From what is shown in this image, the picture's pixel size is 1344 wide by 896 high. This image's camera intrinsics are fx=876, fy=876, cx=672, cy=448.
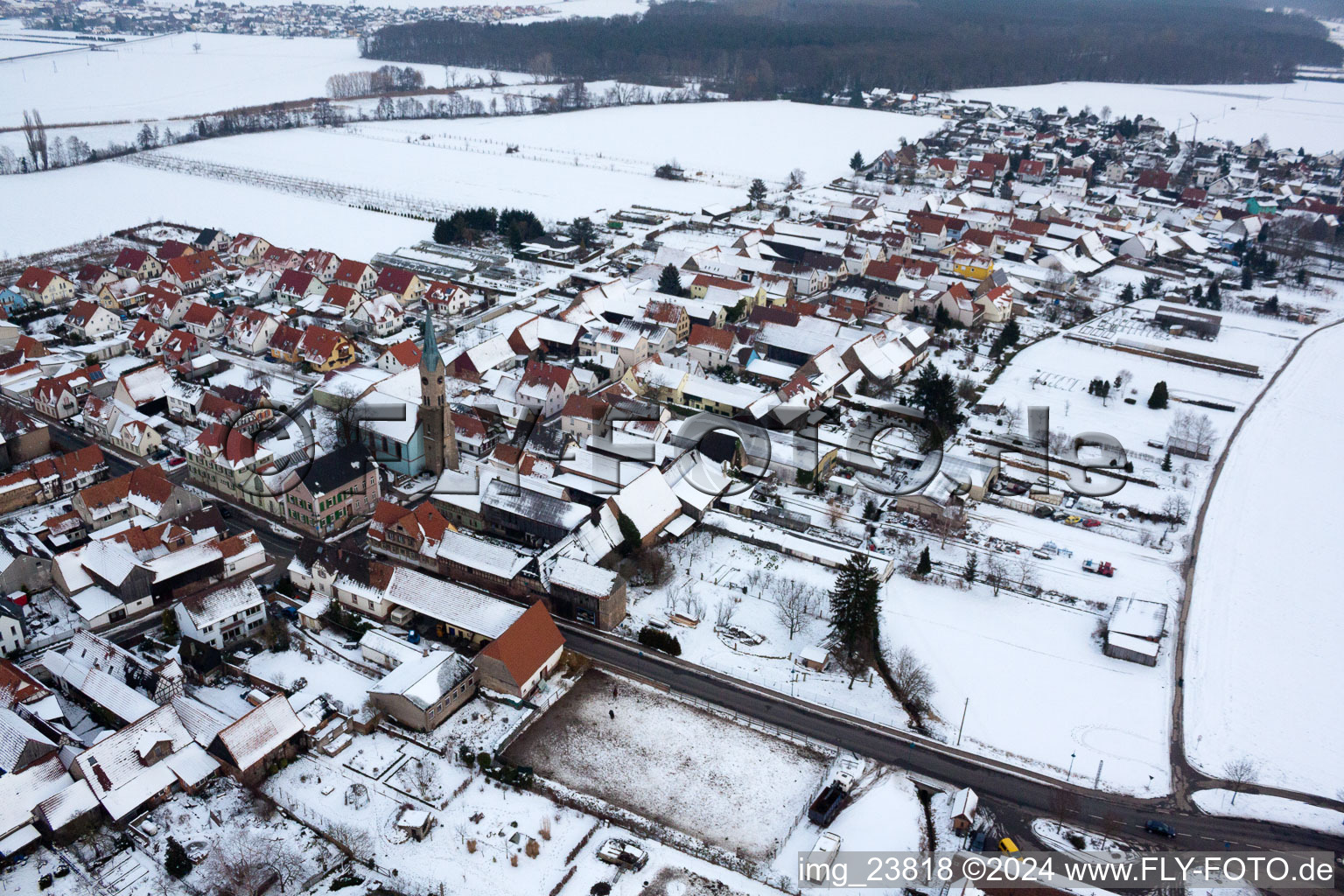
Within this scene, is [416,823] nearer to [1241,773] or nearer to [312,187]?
[1241,773]

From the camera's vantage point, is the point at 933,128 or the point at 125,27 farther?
the point at 125,27

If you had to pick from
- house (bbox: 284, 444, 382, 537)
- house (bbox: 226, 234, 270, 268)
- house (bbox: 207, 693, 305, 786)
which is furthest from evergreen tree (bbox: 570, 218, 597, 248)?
house (bbox: 207, 693, 305, 786)

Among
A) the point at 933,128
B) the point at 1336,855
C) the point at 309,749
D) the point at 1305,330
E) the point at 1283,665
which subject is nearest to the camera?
the point at 1336,855

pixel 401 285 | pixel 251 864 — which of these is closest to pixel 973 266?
pixel 401 285

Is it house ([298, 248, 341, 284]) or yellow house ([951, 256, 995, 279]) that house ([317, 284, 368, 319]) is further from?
yellow house ([951, 256, 995, 279])

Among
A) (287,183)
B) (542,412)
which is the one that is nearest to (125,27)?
(287,183)

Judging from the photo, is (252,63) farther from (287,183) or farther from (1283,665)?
(1283,665)
